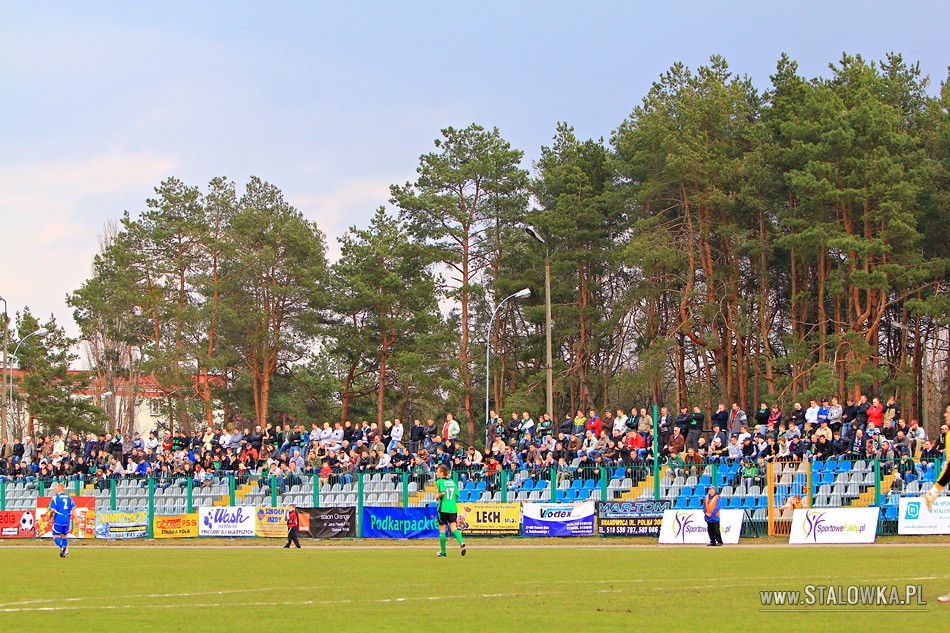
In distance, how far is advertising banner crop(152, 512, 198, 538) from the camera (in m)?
39.5

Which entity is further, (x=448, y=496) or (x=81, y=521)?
(x=81, y=521)

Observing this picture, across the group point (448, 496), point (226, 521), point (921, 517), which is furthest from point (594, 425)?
point (448, 496)

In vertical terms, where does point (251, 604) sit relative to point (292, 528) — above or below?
above

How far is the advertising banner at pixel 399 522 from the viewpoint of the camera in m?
34.4

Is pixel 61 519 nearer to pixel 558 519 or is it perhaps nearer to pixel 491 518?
pixel 491 518

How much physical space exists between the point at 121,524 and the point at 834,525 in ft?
83.8

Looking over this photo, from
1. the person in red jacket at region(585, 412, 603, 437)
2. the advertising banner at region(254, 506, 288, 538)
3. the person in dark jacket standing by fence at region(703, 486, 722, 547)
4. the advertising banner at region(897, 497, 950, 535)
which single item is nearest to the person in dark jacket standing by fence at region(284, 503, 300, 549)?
the advertising banner at region(254, 506, 288, 538)

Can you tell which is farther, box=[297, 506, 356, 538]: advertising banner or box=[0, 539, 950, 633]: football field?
box=[297, 506, 356, 538]: advertising banner

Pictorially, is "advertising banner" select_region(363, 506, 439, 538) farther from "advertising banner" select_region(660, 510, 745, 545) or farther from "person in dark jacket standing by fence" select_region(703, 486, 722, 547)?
"person in dark jacket standing by fence" select_region(703, 486, 722, 547)

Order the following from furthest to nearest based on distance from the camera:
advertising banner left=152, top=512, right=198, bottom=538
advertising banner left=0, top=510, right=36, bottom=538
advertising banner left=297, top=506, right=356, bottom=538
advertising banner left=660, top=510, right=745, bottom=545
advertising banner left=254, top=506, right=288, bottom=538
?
1. advertising banner left=0, top=510, right=36, bottom=538
2. advertising banner left=152, top=512, right=198, bottom=538
3. advertising banner left=254, top=506, right=288, bottom=538
4. advertising banner left=297, top=506, right=356, bottom=538
5. advertising banner left=660, top=510, right=745, bottom=545

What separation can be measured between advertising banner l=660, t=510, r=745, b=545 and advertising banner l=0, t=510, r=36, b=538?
25319 millimetres

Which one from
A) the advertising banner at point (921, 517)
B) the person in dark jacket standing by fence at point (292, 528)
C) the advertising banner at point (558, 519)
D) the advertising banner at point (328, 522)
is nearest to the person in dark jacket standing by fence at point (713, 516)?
the advertising banner at point (921, 517)

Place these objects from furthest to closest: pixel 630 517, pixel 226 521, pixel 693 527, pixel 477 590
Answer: pixel 226 521
pixel 630 517
pixel 693 527
pixel 477 590

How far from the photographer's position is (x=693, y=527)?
29.6 m
